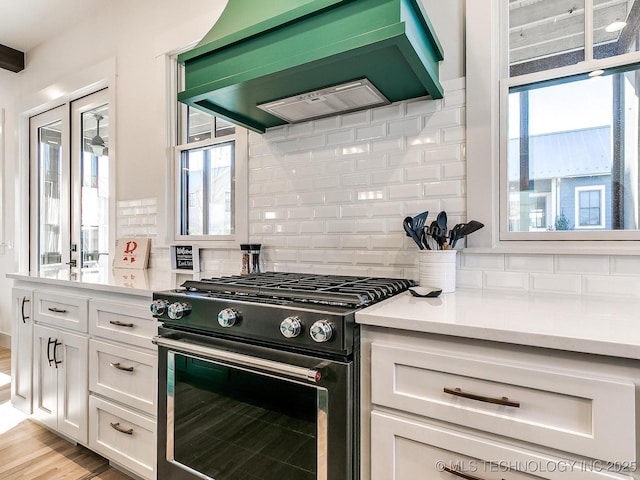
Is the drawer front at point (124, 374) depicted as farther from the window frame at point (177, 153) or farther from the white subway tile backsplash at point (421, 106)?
the white subway tile backsplash at point (421, 106)

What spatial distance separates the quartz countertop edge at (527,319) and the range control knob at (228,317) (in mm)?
Result: 402

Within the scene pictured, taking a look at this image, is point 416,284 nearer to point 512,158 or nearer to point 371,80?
point 512,158

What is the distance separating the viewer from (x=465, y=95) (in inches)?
57.2

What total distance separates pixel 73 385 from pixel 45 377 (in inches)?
13.6

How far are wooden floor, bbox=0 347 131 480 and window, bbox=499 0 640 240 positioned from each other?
2236mm

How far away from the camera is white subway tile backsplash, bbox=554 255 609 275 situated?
122 cm

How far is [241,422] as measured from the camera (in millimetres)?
1193

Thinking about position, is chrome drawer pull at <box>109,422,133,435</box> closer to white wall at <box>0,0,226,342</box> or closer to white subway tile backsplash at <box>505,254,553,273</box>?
white wall at <box>0,0,226,342</box>

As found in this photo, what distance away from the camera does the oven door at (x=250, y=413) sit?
3.24 feet

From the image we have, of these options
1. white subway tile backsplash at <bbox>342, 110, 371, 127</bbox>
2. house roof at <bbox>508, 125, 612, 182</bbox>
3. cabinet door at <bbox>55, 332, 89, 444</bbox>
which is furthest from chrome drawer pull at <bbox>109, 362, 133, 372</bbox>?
house roof at <bbox>508, 125, 612, 182</bbox>

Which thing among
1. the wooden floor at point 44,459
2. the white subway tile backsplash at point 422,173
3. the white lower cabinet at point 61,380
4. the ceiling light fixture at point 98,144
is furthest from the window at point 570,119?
the ceiling light fixture at point 98,144

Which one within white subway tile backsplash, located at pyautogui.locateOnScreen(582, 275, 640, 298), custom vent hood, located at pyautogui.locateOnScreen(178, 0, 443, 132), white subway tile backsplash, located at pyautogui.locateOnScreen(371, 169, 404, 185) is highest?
custom vent hood, located at pyautogui.locateOnScreen(178, 0, 443, 132)

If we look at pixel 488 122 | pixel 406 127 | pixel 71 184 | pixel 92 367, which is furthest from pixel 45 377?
pixel 488 122

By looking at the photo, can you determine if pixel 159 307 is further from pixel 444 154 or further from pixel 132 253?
pixel 132 253
